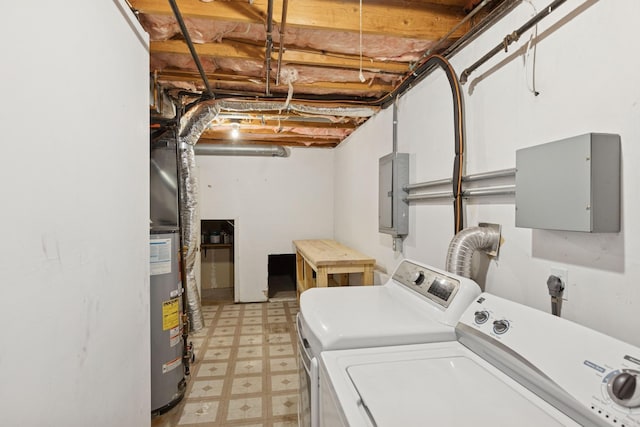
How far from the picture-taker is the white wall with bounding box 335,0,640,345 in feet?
3.04

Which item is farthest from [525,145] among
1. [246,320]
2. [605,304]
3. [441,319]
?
[246,320]

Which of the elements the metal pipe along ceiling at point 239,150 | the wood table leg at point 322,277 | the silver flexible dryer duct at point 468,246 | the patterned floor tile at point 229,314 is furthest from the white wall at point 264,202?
the silver flexible dryer duct at point 468,246

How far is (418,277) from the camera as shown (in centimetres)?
164

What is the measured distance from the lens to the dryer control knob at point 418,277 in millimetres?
1610

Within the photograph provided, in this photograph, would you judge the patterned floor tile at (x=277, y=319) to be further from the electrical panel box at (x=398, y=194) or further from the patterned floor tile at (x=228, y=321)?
the electrical panel box at (x=398, y=194)

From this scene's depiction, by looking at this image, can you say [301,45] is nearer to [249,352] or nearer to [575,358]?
[575,358]

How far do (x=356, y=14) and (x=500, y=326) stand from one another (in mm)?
1657

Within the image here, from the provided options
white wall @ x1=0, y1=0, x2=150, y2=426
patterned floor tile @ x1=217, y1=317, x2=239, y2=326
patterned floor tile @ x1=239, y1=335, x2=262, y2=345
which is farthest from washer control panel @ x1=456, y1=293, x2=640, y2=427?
patterned floor tile @ x1=217, y1=317, x2=239, y2=326

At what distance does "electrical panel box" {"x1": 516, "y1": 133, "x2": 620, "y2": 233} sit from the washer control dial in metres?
0.39

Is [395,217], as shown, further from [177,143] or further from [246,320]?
[246,320]

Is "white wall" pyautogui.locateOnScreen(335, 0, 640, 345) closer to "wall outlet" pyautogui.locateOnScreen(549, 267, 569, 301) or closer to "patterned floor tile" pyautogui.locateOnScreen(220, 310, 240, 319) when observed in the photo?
"wall outlet" pyautogui.locateOnScreen(549, 267, 569, 301)

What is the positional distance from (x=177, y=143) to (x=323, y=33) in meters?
1.53

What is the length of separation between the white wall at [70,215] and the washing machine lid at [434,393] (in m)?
0.80

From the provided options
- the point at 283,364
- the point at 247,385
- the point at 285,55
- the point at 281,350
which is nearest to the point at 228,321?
the point at 281,350
